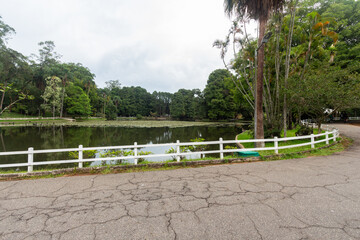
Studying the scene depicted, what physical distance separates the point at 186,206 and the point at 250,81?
23522 millimetres

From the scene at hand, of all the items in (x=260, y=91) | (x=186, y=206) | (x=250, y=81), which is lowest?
(x=186, y=206)

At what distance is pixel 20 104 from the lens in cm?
5181

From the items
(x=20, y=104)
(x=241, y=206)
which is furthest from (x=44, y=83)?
(x=241, y=206)

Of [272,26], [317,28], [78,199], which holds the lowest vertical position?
[78,199]

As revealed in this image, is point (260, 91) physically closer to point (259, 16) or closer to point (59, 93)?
point (259, 16)

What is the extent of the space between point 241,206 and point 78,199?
11.3 ft

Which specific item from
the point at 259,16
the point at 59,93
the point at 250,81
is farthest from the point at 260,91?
the point at 59,93

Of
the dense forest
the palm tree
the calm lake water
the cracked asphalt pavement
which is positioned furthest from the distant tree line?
the cracked asphalt pavement

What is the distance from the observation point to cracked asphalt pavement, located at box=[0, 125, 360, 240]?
2.47 m

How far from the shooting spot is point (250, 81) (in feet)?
76.7

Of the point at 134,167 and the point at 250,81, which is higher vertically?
the point at 250,81

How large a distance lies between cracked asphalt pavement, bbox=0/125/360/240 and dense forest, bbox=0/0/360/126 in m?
8.12

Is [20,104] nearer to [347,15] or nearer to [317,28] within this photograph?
[317,28]

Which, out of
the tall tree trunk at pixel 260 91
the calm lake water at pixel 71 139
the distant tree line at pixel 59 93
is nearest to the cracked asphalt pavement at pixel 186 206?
the tall tree trunk at pixel 260 91
